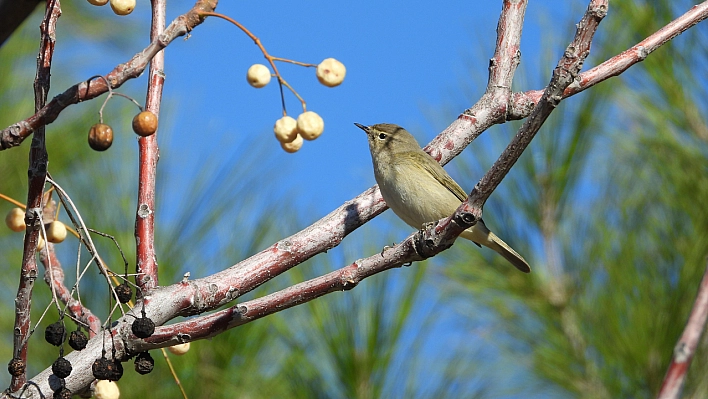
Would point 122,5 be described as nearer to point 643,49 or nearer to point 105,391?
point 105,391

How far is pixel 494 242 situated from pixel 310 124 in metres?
1.65

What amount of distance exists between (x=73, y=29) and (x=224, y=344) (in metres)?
2.04

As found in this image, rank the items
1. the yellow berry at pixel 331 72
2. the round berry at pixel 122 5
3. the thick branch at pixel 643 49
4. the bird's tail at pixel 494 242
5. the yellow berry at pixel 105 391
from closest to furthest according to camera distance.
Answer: the round berry at pixel 122 5, the yellow berry at pixel 105 391, the yellow berry at pixel 331 72, the thick branch at pixel 643 49, the bird's tail at pixel 494 242

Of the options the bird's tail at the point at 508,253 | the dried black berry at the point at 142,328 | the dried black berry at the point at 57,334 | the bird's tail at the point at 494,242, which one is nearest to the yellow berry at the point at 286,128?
the dried black berry at the point at 142,328

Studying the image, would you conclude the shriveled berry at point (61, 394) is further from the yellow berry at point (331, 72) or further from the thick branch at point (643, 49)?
the thick branch at point (643, 49)

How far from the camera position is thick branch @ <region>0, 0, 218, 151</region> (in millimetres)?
1343

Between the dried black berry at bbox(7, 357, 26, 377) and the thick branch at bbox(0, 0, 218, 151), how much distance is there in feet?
1.79

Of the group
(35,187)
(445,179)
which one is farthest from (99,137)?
(445,179)

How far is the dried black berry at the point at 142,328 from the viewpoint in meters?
1.78

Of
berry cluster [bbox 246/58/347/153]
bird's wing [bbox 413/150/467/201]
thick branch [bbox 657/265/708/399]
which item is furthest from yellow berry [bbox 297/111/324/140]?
thick branch [bbox 657/265/708/399]

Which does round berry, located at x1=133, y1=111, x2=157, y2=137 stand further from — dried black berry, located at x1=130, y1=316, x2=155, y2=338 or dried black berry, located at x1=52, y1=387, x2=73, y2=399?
dried black berry, located at x1=52, y1=387, x2=73, y2=399

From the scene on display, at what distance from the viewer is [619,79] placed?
4.12 m

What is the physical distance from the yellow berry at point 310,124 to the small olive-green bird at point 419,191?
87 centimetres

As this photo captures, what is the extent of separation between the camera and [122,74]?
1394 mm
